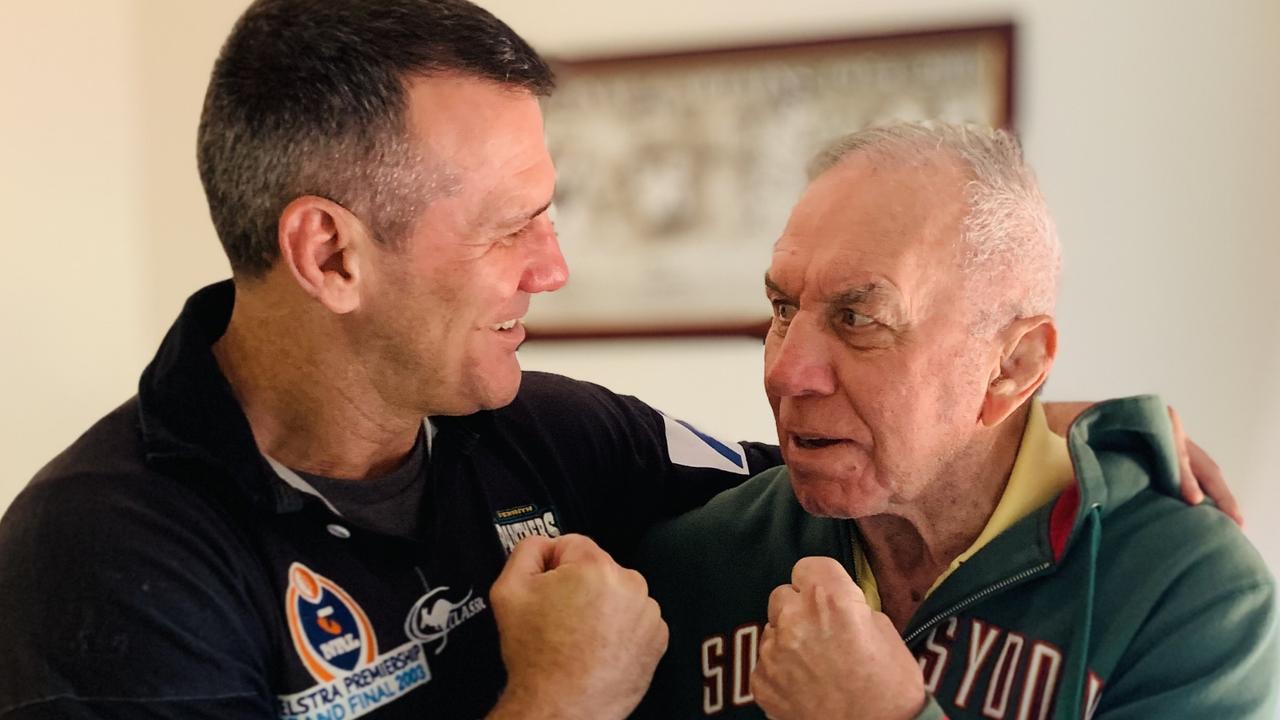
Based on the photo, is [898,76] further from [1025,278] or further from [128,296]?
[128,296]

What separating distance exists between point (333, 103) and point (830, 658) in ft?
2.69

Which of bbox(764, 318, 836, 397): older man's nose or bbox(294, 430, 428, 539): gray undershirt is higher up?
bbox(764, 318, 836, 397): older man's nose

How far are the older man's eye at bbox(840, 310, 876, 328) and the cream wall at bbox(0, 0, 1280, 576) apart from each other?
1.25 metres

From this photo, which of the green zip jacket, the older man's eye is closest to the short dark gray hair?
the older man's eye

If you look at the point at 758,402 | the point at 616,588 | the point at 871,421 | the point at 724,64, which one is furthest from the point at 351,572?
the point at 724,64

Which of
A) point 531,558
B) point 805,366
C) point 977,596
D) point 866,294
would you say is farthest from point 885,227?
point 531,558

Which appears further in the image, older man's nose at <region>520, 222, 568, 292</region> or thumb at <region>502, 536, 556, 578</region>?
older man's nose at <region>520, 222, 568, 292</region>

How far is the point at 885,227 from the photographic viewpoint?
4.07 ft

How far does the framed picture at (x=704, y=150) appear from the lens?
2346 mm

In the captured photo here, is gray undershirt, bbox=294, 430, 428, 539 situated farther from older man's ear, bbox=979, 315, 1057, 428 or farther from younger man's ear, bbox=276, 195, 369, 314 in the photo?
older man's ear, bbox=979, 315, 1057, 428

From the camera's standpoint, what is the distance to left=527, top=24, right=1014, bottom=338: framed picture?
2.35 metres

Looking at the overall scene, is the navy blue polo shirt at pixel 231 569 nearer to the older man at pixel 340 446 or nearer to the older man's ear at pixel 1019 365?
the older man at pixel 340 446

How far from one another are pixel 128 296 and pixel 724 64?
1.60 meters

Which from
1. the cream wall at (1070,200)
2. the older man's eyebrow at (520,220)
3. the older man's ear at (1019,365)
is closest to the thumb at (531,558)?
the older man's eyebrow at (520,220)
